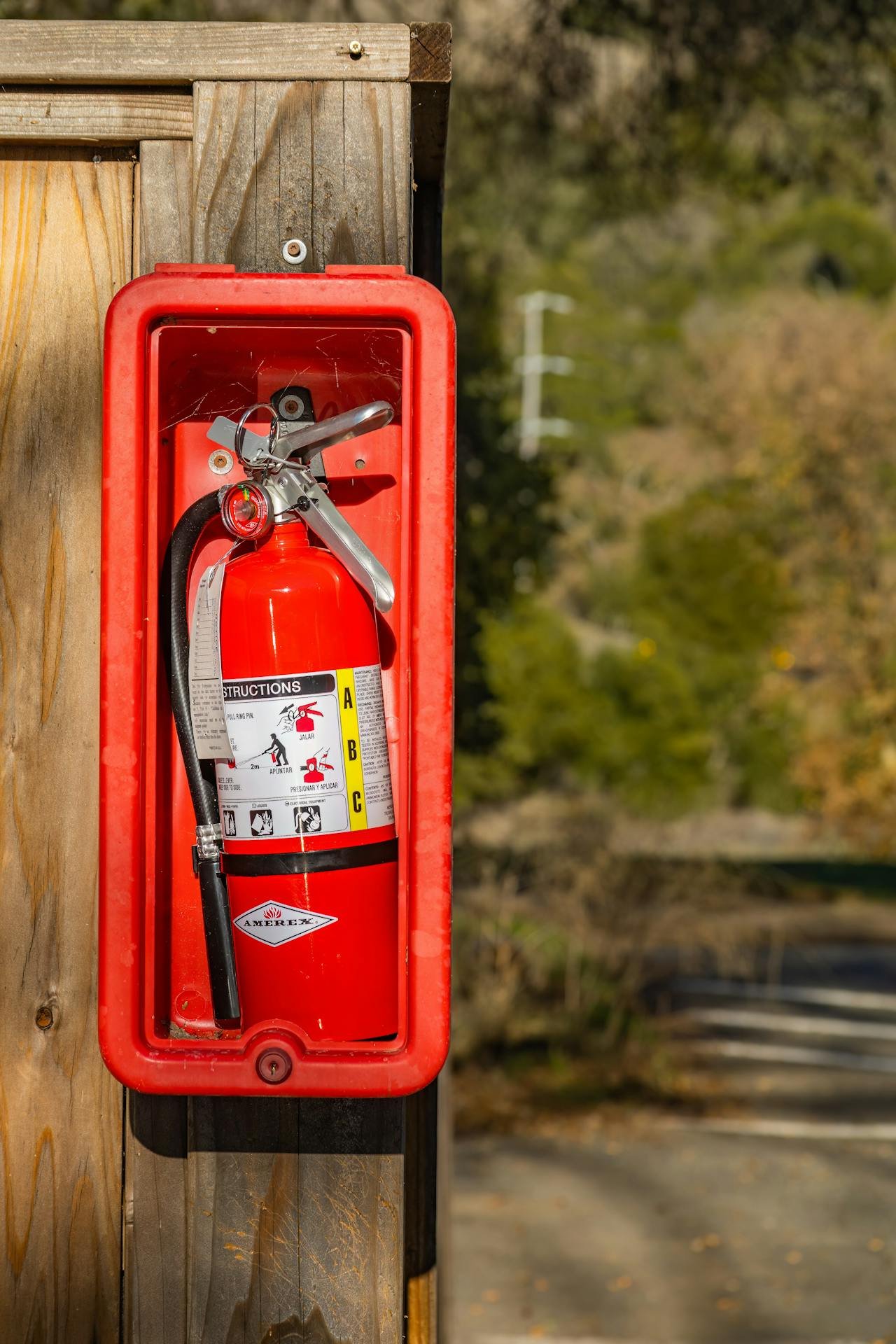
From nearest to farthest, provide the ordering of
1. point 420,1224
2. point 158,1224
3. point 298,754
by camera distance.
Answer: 1. point 298,754
2. point 158,1224
3. point 420,1224

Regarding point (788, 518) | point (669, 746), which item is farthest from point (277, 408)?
point (788, 518)

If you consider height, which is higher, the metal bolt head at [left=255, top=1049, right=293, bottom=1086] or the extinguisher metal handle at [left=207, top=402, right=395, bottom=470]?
the extinguisher metal handle at [left=207, top=402, right=395, bottom=470]

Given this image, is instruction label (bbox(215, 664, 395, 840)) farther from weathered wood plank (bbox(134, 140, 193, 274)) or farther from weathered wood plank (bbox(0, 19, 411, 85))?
weathered wood plank (bbox(0, 19, 411, 85))

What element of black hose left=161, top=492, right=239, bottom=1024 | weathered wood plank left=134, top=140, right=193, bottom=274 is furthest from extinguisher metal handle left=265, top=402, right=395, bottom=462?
weathered wood plank left=134, top=140, right=193, bottom=274

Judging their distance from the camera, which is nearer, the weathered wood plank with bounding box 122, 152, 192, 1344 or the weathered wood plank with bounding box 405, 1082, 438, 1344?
the weathered wood plank with bounding box 122, 152, 192, 1344

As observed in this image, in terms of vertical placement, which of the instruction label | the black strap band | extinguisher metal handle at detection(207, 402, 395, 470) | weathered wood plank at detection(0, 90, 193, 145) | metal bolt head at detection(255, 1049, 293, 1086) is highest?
weathered wood plank at detection(0, 90, 193, 145)

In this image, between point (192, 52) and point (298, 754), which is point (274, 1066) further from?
point (192, 52)

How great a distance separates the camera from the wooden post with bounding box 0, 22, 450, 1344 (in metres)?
1.60

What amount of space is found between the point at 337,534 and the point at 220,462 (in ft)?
0.69

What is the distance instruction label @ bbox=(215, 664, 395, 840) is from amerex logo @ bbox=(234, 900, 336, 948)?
3.4 inches

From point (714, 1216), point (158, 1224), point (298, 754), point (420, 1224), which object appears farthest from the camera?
point (714, 1216)

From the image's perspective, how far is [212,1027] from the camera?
1629 mm

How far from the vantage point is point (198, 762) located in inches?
62.2

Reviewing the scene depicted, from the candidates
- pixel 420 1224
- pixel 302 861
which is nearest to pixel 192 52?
pixel 302 861
